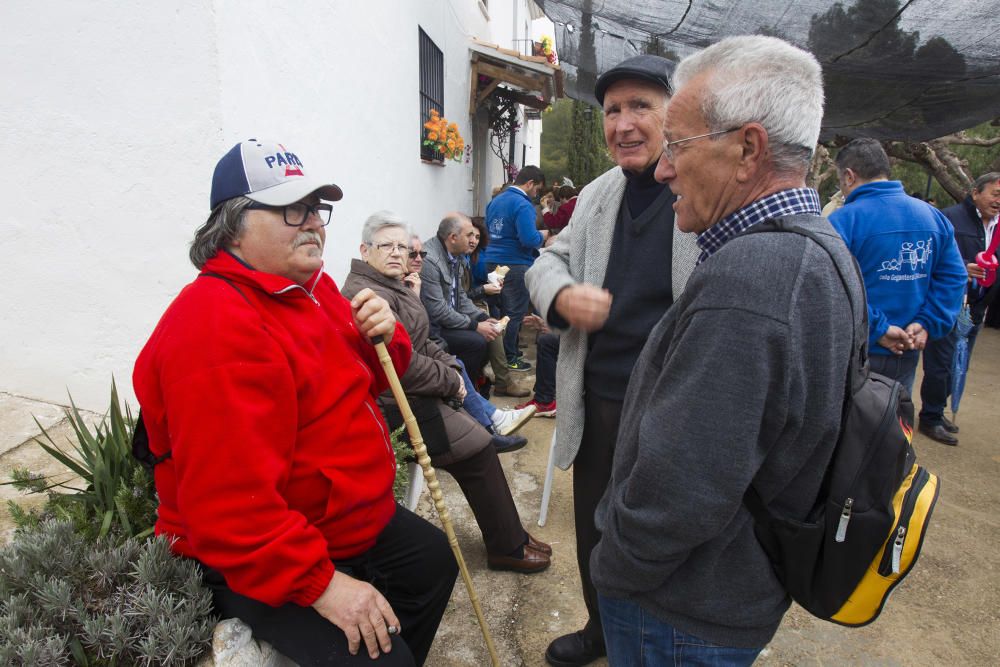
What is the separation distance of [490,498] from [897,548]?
6.67ft

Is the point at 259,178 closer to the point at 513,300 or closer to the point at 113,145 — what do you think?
the point at 113,145

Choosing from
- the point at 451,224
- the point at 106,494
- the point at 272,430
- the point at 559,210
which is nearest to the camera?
the point at 272,430

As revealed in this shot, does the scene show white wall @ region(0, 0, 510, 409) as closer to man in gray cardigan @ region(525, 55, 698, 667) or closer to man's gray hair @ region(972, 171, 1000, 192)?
man in gray cardigan @ region(525, 55, 698, 667)

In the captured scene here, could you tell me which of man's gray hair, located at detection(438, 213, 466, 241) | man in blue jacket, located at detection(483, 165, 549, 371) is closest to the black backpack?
man's gray hair, located at detection(438, 213, 466, 241)

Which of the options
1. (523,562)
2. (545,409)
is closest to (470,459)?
(523,562)

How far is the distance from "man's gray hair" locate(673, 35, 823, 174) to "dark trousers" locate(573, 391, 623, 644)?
1087mm

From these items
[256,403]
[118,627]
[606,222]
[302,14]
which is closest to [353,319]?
[256,403]

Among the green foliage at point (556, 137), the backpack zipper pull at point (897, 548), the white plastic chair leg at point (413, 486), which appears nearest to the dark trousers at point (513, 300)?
the white plastic chair leg at point (413, 486)

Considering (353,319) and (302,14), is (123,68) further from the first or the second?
(353,319)

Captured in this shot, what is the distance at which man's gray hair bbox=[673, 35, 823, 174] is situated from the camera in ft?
3.36

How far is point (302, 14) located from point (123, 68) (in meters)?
1.16

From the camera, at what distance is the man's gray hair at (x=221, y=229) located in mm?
1604

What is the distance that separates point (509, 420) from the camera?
14.3 ft

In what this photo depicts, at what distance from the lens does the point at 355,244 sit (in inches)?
182
